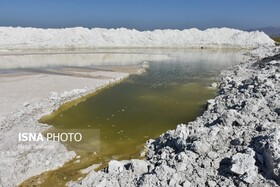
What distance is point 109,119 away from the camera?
20.8 meters

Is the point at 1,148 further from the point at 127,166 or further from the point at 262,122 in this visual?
the point at 262,122

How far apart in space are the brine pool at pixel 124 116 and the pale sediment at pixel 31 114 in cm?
53

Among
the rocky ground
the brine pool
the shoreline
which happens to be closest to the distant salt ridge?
the brine pool

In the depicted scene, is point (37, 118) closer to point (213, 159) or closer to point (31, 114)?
point (31, 114)

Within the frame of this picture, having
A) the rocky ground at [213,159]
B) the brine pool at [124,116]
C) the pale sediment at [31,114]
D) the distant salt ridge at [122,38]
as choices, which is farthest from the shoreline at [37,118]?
A: the distant salt ridge at [122,38]

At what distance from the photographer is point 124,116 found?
846 inches

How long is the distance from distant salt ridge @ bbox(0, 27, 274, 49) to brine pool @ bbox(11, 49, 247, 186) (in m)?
42.9

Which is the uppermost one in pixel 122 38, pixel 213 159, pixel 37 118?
pixel 122 38

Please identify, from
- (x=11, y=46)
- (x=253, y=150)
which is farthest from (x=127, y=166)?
(x=11, y=46)

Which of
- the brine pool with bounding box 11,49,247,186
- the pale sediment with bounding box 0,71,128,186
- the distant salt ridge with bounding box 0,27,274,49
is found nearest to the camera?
the pale sediment with bounding box 0,71,128,186

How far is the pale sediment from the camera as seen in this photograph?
1391 centimetres

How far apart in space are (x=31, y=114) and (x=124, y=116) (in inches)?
217

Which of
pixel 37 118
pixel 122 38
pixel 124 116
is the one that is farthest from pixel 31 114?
pixel 122 38

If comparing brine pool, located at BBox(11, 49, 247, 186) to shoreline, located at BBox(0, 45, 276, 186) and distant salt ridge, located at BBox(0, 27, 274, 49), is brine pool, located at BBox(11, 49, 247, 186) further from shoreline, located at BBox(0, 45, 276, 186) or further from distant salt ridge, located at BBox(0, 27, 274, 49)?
distant salt ridge, located at BBox(0, 27, 274, 49)
